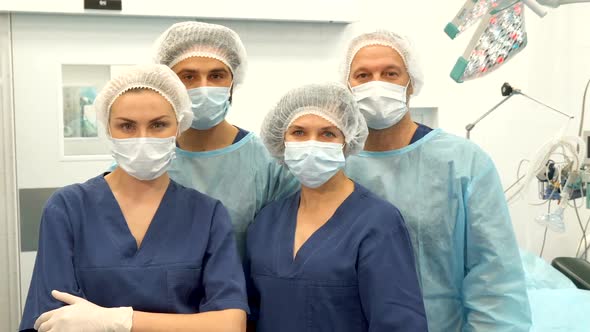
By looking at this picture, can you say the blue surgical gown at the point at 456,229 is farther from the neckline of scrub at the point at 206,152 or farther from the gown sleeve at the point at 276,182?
the neckline of scrub at the point at 206,152

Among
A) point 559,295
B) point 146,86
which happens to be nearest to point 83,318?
point 146,86

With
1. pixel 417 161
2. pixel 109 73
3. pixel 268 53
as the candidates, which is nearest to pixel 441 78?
pixel 268 53

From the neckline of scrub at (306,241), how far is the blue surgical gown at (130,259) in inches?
4.4

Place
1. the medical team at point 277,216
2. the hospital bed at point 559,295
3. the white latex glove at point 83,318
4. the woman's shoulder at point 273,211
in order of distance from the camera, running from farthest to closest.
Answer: the hospital bed at point 559,295, the woman's shoulder at point 273,211, the medical team at point 277,216, the white latex glove at point 83,318

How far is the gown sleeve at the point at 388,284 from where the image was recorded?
Result: 134cm

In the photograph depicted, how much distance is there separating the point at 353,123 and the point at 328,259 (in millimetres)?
326

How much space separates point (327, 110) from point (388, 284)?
419 mm

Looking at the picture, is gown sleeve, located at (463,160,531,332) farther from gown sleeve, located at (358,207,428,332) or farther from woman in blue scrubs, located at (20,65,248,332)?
woman in blue scrubs, located at (20,65,248,332)

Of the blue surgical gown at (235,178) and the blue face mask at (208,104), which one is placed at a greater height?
the blue face mask at (208,104)

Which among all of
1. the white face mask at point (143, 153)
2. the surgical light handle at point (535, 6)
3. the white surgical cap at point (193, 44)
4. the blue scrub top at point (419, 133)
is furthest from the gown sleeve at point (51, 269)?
the surgical light handle at point (535, 6)

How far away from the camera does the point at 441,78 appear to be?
3371mm

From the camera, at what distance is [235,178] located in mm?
1661

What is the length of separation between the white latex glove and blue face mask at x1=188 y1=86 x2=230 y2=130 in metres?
0.55

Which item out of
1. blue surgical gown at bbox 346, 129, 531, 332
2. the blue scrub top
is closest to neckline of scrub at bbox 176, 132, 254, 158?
blue surgical gown at bbox 346, 129, 531, 332
